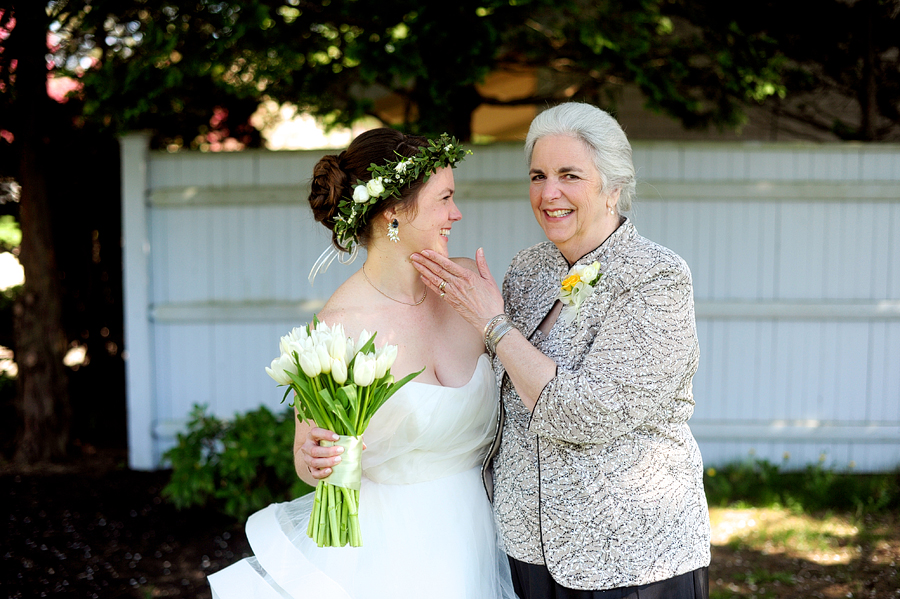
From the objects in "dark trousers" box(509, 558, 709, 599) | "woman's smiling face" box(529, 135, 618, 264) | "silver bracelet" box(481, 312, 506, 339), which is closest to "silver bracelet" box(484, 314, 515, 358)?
"silver bracelet" box(481, 312, 506, 339)

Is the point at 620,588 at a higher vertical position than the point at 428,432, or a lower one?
lower

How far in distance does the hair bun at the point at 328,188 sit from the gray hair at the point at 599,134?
0.72m

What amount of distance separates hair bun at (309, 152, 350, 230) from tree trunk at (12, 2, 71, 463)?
3.72 metres

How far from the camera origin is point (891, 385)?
5.27m

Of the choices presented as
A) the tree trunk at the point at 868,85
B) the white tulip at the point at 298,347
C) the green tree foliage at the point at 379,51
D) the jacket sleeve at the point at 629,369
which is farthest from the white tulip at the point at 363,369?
the tree trunk at the point at 868,85

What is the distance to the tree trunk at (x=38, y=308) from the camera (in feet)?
17.3

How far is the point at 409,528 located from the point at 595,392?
2.74 ft

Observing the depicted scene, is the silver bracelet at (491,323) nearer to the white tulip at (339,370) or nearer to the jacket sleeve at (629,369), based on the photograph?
the jacket sleeve at (629,369)

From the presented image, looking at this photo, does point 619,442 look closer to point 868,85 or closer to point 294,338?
point 294,338

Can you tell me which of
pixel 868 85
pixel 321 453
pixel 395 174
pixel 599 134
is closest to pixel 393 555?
pixel 321 453

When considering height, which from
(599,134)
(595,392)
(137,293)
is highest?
(599,134)

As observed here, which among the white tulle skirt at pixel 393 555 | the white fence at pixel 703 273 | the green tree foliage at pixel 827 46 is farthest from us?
the white fence at pixel 703 273

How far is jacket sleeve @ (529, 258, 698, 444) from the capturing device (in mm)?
2012

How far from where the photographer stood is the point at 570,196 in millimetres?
2260
